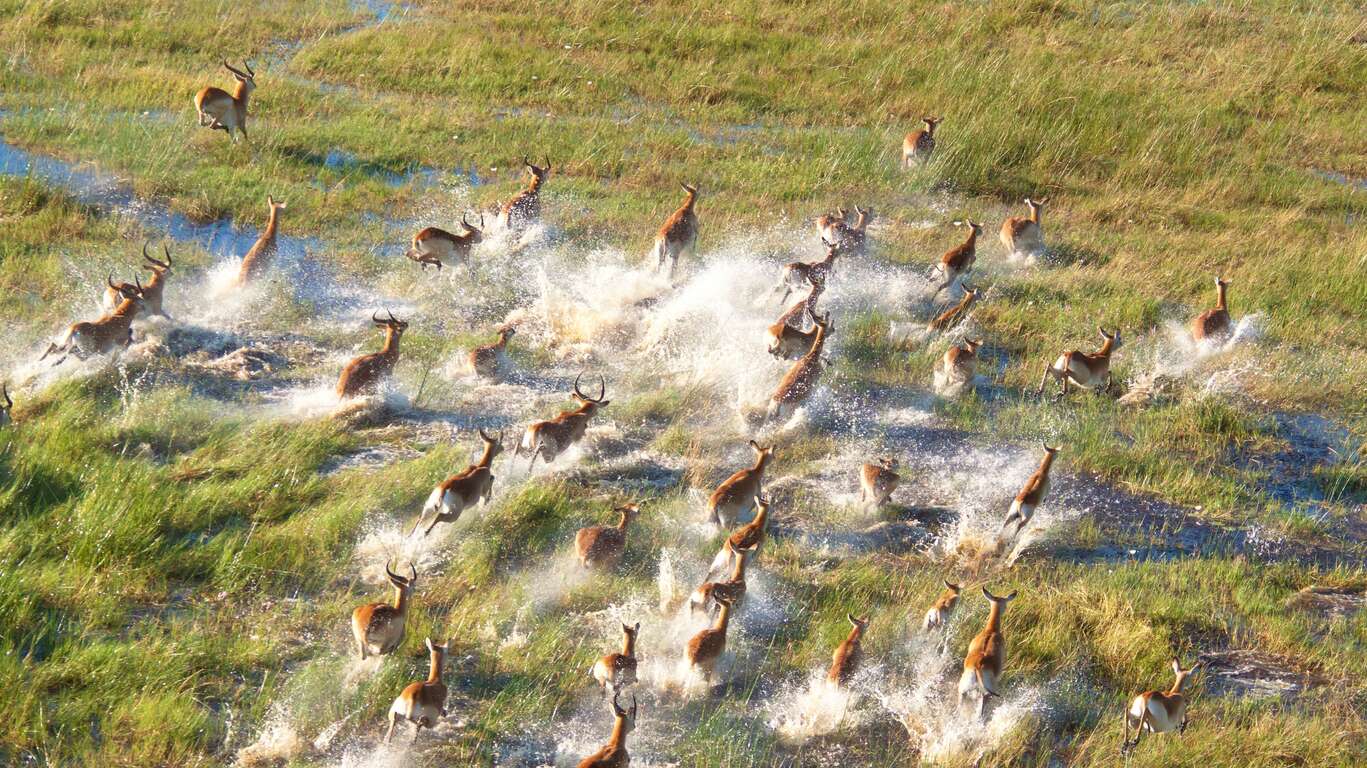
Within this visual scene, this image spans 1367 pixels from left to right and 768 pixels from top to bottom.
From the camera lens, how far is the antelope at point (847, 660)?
6.59m

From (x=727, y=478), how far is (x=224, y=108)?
24.9 ft

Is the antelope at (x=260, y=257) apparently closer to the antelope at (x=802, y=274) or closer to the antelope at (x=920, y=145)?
the antelope at (x=802, y=274)

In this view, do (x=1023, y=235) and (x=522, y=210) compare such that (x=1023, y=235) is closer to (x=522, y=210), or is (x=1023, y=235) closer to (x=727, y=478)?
(x=522, y=210)

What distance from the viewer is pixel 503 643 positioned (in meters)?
6.83

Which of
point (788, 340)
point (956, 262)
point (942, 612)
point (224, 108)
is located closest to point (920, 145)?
point (956, 262)

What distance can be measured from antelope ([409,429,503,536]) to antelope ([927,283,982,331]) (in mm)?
4838

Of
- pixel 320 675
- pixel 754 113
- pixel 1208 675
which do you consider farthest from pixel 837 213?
pixel 320 675

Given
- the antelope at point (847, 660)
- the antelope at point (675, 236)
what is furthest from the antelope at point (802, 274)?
the antelope at point (847, 660)

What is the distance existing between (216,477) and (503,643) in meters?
2.38

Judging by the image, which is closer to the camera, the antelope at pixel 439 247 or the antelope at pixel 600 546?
the antelope at pixel 600 546

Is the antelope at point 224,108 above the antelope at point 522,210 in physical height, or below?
above

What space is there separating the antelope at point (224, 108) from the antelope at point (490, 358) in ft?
17.1

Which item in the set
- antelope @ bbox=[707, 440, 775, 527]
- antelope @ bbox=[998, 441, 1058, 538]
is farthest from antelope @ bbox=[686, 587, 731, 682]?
antelope @ bbox=[998, 441, 1058, 538]

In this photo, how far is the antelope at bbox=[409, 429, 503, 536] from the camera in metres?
7.49
